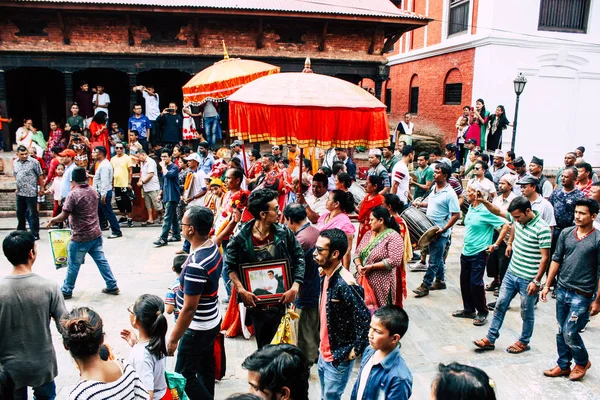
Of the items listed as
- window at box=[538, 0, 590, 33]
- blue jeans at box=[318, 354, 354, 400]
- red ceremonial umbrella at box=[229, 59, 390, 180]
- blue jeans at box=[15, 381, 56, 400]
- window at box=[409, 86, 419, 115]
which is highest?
→ window at box=[538, 0, 590, 33]

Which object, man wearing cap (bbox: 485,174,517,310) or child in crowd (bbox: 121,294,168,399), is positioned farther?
man wearing cap (bbox: 485,174,517,310)

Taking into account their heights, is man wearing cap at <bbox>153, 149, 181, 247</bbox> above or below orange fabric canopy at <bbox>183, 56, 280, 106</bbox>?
below

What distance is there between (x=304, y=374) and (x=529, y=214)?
372 centimetres

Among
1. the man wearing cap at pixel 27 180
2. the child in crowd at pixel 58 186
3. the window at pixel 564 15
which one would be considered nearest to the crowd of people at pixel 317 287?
the man wearing cap at pixel 27 180

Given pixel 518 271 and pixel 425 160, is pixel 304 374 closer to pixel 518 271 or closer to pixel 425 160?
pixel 518 271

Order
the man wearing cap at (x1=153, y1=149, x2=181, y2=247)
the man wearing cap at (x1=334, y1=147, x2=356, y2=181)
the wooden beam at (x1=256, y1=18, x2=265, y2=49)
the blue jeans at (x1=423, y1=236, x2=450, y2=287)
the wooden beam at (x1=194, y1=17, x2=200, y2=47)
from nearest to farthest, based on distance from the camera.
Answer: the blue jeans at (x1=423, y1=236, x2=450, y2=287)
the man wearing cap at (x1=153, y1=149, x2=181, y2=247)
the man wearing cap at (x1=334, y1=147, x2=356, y2=181)
the wooden beam at (x1=194, y1=17, x2=200, y2=47)
the wooden beam at (x1=256, y1=18, x2=265, y2=49)

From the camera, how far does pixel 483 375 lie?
84.0 inches

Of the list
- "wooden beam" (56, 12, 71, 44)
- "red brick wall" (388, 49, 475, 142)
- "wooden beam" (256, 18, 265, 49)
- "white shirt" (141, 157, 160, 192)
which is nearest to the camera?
"white shirt" (141, 157, 160, 192)

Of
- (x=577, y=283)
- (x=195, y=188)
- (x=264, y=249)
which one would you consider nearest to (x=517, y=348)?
(x=577, y=283)

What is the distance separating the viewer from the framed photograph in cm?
420

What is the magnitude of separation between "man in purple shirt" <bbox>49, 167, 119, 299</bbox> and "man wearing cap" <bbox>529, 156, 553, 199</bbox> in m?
6.69

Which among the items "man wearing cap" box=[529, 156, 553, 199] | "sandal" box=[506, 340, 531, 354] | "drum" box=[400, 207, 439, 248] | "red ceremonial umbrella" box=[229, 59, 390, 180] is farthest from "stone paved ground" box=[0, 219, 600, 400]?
"red ceremonial umbrella" box=[229, 59, 390, 180]

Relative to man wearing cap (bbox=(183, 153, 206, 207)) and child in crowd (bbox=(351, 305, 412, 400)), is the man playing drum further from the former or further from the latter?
man wearing cap (bbox=(183, 153, 206, 207))

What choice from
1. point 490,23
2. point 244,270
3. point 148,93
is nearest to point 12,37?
point 148,93
